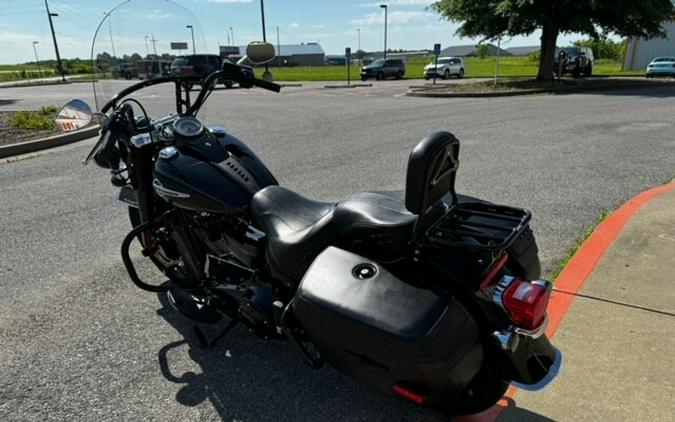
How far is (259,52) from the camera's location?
296 cm

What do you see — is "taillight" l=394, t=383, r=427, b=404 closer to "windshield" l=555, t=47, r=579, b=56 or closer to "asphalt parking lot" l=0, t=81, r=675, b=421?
"asphalt parking lot" l=0, t=81, r=675, b=421

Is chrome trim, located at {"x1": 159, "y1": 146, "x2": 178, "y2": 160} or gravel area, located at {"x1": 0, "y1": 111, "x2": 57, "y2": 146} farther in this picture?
gravel area, located at {"x1": 0, "y1": 111, "x2": 57, "y2": 146}

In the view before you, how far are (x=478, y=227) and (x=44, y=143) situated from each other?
9068 millimetres

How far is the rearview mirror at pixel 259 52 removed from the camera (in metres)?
2.94

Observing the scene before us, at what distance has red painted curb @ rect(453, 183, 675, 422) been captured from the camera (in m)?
2.28

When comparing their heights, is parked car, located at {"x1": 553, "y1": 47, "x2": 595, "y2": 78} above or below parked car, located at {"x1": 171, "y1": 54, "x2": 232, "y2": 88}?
below

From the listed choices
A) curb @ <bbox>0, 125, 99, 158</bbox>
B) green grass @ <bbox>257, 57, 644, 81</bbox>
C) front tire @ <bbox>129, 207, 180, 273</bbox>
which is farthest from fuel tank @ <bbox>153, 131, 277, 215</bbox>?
green grass @ <bbox>257, 57, 644, 81</bbox>

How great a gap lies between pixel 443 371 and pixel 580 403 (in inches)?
39.4

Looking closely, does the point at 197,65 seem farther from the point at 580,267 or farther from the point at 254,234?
the point at 580,267

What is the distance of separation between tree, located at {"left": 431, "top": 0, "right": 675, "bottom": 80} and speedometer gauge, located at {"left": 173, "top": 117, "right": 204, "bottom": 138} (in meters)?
18.2

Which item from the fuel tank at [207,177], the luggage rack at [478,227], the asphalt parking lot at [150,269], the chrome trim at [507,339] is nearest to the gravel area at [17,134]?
the asphalt parking lot at [150,269]

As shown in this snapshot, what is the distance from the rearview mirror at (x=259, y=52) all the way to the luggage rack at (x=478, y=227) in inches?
65.3

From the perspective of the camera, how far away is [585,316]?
2.86 m

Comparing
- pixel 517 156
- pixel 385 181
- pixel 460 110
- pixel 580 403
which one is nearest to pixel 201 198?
pixel 580 403
